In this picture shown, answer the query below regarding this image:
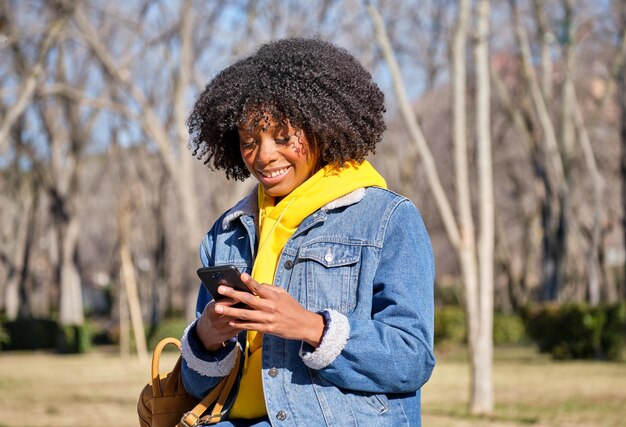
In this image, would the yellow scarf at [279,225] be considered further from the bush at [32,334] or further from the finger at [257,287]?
the bush at [32,334]

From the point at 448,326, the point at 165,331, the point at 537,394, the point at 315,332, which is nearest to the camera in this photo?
the point at 315,332

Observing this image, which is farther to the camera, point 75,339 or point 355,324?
point 75,339

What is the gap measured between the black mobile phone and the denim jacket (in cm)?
24

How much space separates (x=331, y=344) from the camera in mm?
2475

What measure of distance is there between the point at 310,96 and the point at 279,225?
0.36 meters

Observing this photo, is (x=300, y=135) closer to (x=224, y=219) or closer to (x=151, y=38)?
(x=224, y=219)

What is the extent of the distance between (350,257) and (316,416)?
1.33ft

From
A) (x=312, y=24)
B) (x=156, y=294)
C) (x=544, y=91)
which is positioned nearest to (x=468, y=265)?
(x=312, y=24)

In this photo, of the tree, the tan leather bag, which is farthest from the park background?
the tan leather bag

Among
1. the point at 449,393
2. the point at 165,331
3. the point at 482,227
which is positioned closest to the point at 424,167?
the point at 482,227

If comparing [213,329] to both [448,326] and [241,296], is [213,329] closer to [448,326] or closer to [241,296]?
[241,296]

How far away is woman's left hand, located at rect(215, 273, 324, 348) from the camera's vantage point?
2.39 metres

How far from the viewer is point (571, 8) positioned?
21.3m

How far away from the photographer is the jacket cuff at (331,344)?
248 centimetres
